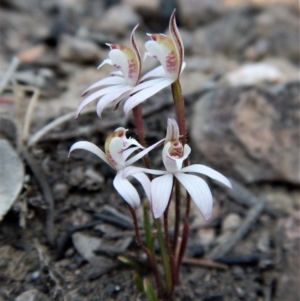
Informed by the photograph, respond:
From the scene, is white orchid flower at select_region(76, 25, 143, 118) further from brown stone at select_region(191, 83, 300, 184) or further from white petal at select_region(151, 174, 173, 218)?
brown stone at select_region(191, 83, 300, 184)

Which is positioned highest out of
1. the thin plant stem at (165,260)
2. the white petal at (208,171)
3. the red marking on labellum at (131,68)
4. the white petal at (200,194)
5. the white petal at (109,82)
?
the red marking on labellum at (131,68)

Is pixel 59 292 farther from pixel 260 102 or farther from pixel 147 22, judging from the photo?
pixel 147 22

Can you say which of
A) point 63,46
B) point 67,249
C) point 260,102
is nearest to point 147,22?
point 63,46

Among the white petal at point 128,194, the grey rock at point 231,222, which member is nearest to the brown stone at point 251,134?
the grey rock at point 231,222

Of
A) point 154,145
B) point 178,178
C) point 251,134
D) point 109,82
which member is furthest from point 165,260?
point 251,134

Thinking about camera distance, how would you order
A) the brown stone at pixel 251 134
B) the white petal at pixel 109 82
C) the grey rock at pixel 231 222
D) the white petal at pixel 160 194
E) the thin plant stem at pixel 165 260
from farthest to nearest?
the brown stone at pixel 251 134 < the grey rock at pixel 231 222 < the thin plant stem at pixel 165 260 < the white petal at pixel 109 82 < the white petal at pixel 160 194

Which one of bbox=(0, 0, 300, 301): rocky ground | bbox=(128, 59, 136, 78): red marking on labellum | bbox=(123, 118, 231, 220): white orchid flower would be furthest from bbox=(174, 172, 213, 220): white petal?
bbox=(0, 0, 300, 301): rocky ground

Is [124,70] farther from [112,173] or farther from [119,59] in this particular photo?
[112,173]

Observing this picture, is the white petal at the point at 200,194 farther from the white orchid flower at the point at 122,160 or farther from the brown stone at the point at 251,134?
the brown stone at the point at 251,134
